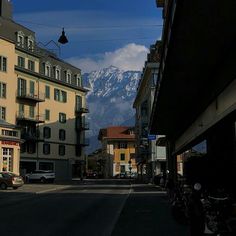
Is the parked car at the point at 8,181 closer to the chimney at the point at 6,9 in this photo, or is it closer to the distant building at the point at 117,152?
the chimney at the point at 6,9

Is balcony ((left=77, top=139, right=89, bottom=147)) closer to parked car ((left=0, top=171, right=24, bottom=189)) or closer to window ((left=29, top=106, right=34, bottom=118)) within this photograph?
window ((left=29, top=106, right=34, bottom=118))

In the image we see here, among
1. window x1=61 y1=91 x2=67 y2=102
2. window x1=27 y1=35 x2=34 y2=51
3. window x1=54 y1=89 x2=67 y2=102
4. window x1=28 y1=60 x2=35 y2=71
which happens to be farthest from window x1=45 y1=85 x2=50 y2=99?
window x1=27 y1=35 x2=34 y2=51

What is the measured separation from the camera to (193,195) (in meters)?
12.2

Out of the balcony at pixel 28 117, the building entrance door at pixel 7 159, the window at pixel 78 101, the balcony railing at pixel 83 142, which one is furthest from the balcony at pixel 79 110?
the building entrance door at pixel 7 159

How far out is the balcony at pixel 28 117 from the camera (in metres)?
80.4

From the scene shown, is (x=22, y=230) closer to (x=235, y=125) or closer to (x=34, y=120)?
(x=235, y=125)

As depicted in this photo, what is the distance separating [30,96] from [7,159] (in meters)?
23.4

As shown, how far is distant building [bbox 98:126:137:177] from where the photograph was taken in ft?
450

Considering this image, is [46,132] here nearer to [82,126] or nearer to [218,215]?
[82,126]

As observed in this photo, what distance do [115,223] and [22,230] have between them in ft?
10.5

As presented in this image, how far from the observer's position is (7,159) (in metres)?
59.4

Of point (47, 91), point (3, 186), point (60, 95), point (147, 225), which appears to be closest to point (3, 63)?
point (47, 91)

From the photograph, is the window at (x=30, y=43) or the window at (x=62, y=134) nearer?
the window at (x=30, y=43)

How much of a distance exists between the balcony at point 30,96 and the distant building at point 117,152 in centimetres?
5367
